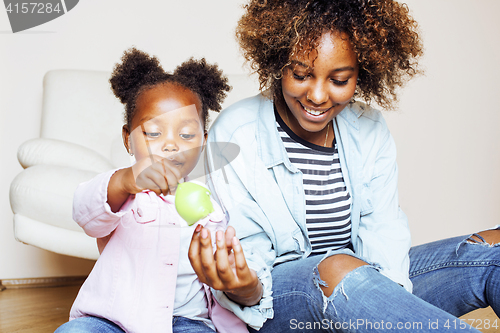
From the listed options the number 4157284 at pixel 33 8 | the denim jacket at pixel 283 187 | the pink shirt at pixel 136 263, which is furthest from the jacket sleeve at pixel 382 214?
the number 4157284 at pixel 33 8

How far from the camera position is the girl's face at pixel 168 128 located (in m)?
0.74

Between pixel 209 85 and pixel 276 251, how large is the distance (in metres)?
0.42

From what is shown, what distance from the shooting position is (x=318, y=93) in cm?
87

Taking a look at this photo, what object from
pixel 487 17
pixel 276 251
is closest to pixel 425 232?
pixel 487 17

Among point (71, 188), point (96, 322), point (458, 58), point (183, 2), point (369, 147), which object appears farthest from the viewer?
Answer: point (458, 58)

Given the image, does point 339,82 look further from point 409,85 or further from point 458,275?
point 409,85

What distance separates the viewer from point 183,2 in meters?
2.05

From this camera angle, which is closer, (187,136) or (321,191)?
(187,136)

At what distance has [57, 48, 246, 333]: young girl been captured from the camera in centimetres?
72

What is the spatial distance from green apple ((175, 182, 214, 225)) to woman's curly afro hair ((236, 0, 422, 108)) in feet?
1.22

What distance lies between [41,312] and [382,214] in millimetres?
1309

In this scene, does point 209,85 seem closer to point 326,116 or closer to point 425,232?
point 326,116

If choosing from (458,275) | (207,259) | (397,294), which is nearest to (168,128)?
(207,259)

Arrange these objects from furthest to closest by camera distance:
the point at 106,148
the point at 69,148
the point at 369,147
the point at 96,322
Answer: the point at 106,148
the point at 69,148
the point at 369,147
the point at 96,322
